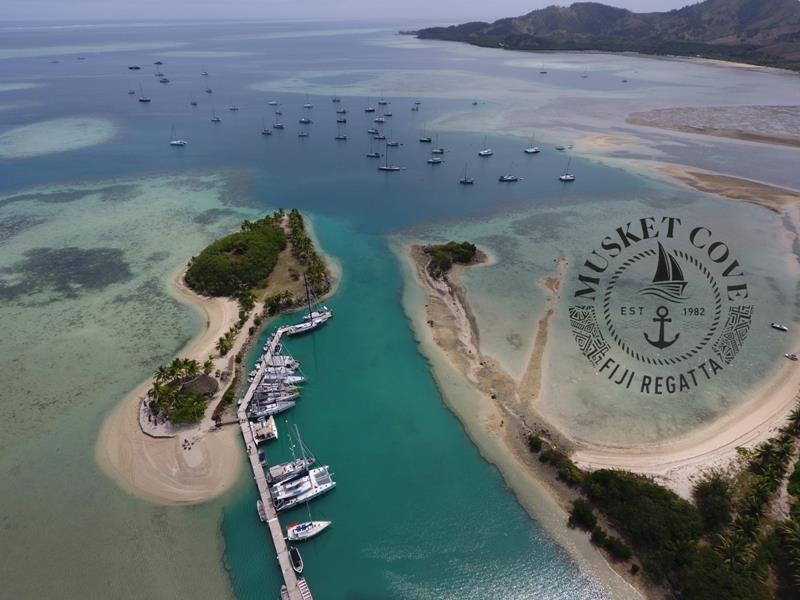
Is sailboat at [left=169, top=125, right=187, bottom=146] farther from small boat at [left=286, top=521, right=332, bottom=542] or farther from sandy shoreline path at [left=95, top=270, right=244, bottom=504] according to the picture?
small boat at [left=286, top=521, right=332, bottom=542]

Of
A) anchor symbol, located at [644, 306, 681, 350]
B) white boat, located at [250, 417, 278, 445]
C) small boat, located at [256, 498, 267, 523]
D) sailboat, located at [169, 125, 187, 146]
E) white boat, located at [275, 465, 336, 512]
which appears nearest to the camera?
small boat, located at [256, 498, 267, 523]

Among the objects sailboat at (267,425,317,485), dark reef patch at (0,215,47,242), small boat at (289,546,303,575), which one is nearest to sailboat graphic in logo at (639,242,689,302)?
sailboat at (267,425,317,485)

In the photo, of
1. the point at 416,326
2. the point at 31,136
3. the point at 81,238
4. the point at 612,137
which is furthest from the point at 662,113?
the point at 31,136

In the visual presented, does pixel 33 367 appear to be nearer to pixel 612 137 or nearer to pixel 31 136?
pixel 31 136

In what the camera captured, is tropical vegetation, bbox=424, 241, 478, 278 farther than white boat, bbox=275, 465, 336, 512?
Yes

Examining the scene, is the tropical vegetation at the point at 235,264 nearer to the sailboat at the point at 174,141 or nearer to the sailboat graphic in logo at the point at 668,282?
the sailboat graphic in logo at the point at 668,282
